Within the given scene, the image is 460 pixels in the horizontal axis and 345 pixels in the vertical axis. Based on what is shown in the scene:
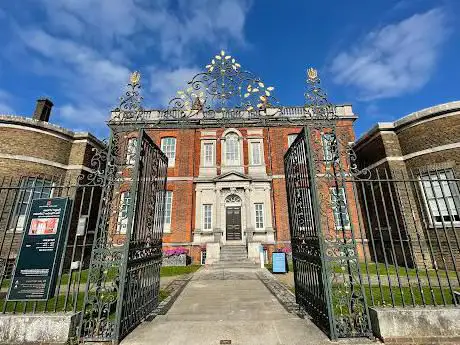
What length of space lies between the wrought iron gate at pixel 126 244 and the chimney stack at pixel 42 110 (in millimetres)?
14229

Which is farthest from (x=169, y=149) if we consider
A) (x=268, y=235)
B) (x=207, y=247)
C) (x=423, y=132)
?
(x=423, y=132)

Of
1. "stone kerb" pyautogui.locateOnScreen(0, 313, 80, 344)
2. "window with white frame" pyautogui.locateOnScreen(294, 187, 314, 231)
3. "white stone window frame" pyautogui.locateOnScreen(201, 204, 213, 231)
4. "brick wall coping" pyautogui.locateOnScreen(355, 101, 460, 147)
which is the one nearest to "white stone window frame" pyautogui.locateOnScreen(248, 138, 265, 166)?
"white stone window frame" pyautogui.locateOnScreen(201, 204, 213, 231)

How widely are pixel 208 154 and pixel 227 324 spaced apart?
14.5 m

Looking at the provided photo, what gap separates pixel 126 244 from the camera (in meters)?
4.36

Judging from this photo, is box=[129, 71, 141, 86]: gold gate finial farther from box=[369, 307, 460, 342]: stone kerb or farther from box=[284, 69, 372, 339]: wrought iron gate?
box=[369, 307, 460, 342]: stone kerb

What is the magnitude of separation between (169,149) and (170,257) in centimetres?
781

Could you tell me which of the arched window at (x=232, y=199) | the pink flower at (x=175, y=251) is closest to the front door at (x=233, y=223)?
the arched window at (x=232, y=199)

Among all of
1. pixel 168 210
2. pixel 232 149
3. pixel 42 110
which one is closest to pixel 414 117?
pixel 232 149

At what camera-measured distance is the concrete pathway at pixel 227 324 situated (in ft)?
13.0

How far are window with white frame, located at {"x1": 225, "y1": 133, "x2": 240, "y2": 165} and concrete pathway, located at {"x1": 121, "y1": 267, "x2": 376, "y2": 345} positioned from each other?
1195cm

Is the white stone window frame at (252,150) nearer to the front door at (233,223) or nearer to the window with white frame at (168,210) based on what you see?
the front door at (233,223)

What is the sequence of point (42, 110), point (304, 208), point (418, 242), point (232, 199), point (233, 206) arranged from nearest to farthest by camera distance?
point (304, 208), point (418, 242), point (42, 110), point (233, 206), point (232, 199)

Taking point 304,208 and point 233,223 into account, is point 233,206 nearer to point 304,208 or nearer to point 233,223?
point 233,223

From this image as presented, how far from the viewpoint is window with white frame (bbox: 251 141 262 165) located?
1811 cm
